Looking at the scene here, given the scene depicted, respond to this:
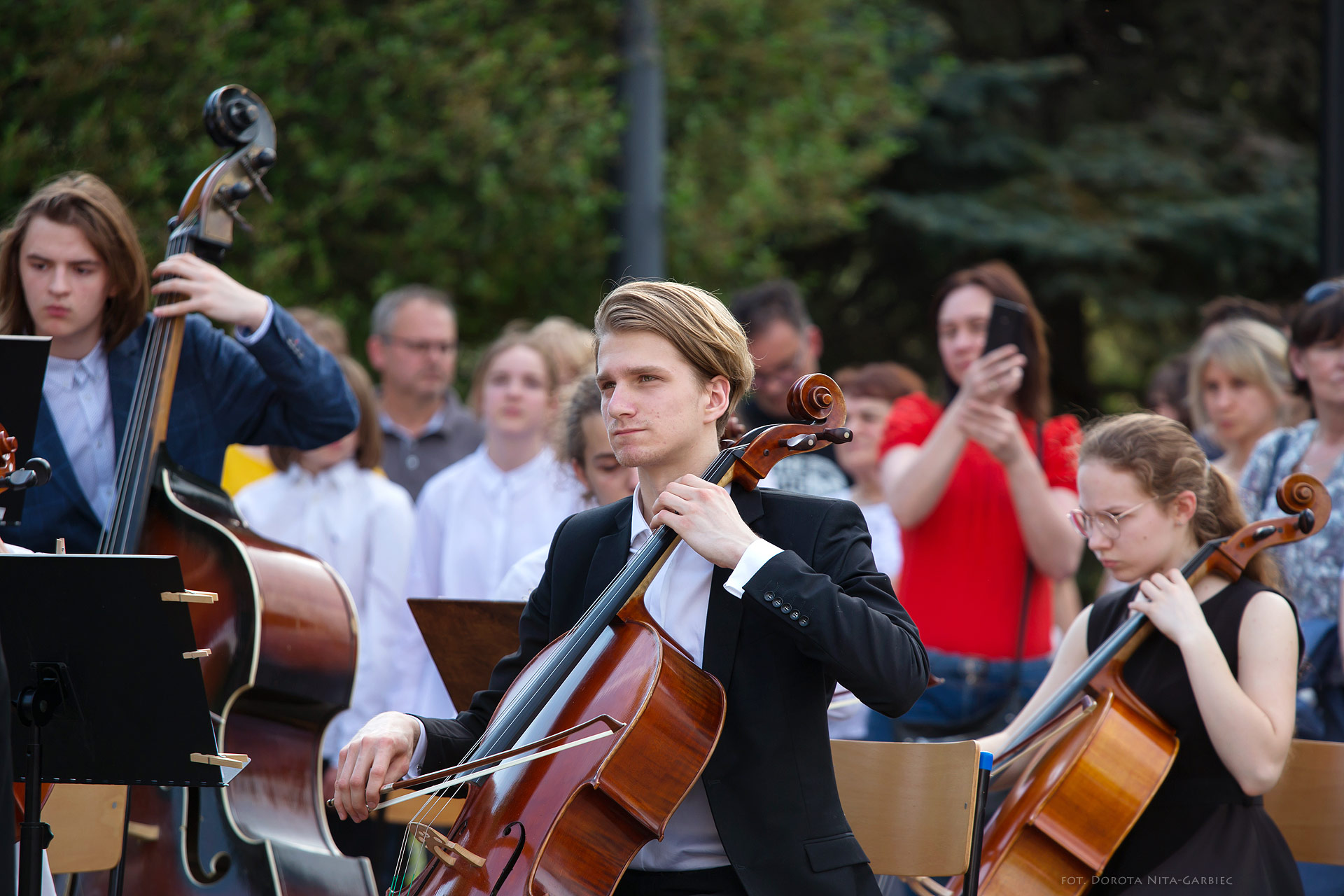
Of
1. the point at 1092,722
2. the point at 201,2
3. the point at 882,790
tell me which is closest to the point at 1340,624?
the point at 1092,722

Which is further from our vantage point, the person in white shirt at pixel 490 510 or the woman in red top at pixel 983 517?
the person in white shirt at pixel 490 510

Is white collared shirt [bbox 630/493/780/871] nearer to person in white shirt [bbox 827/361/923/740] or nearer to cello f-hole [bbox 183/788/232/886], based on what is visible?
cello f-hole [bbox 183/788/232/886]

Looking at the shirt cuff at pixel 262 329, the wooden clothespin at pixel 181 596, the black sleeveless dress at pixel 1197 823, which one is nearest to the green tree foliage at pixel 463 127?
the shirt cuff at pixel 262 329

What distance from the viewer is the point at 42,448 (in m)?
3.43

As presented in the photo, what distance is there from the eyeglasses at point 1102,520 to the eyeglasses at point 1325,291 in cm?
126

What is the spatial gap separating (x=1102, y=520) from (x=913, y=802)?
0.81 m

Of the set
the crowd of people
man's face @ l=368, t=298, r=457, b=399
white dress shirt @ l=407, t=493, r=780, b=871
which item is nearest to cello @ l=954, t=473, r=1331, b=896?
the crowd of people

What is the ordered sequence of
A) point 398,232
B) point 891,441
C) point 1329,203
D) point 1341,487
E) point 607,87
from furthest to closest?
1. point 607,87
2. point 398,232
3. point 1329,203
4. point 891,441
5. point 1341,487

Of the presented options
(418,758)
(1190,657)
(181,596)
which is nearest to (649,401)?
(418,758)

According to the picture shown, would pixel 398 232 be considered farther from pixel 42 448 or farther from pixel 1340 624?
pixel 1340 624

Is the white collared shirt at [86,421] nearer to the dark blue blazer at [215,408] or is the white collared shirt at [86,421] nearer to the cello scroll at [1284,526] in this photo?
the dark blue blazer at [215,408]

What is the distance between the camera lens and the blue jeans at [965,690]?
4.19 metres

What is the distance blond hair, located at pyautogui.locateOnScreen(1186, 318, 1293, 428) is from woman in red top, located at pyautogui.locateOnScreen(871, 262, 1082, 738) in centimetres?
71

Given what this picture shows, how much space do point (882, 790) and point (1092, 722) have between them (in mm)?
478
